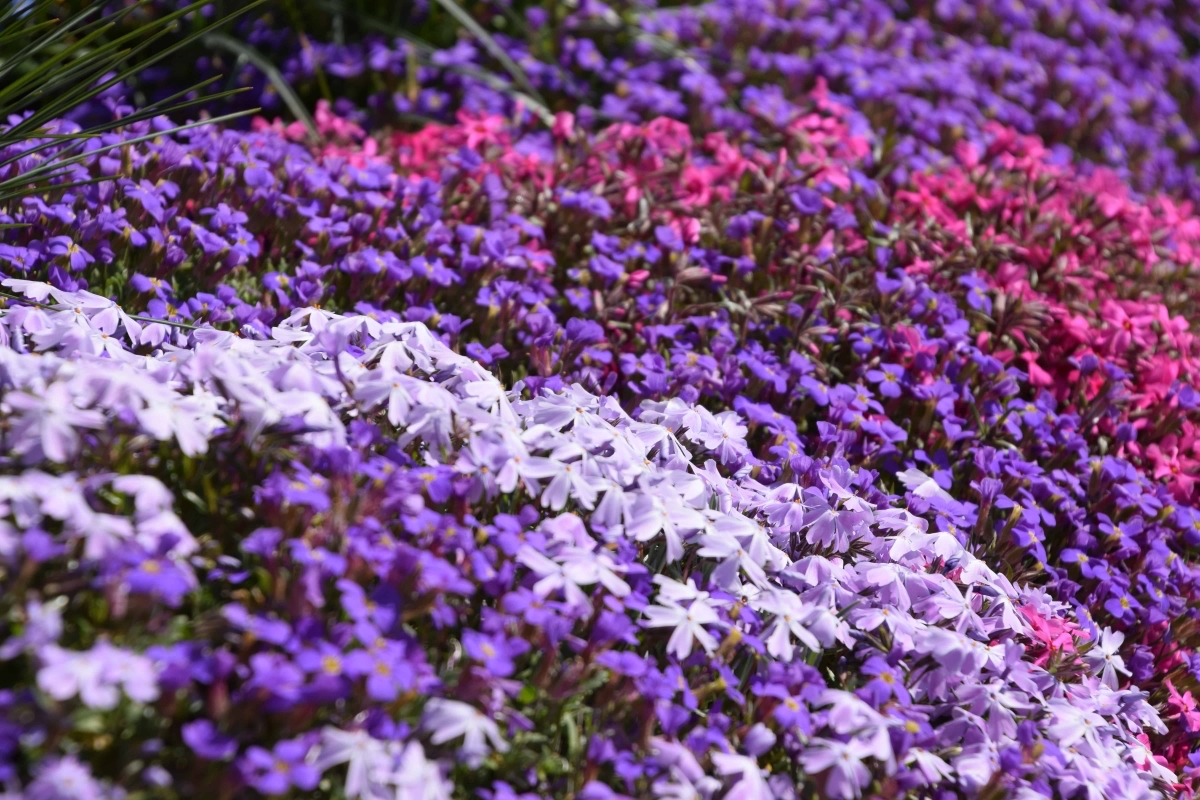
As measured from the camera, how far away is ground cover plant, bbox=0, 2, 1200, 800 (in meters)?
1.93

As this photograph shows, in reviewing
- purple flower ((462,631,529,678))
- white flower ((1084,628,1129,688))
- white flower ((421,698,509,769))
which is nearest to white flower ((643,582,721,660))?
purple flower ((462,631,529,678))

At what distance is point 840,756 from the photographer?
2188mm

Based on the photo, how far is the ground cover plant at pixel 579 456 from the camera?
75.9 inches

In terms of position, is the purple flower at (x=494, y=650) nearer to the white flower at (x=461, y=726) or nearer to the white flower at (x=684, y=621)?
the white flower at (x=461, y=726)

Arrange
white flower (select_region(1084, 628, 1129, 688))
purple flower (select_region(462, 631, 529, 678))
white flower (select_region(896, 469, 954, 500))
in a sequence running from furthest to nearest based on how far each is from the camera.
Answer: white flower (select_region(896, 469, 954, 500)) < white flower (select_region(1084, 628, 1129, 688)) < purple flower (select_region(462, 631, 529, 678))

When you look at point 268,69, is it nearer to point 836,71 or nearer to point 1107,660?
point 836,71

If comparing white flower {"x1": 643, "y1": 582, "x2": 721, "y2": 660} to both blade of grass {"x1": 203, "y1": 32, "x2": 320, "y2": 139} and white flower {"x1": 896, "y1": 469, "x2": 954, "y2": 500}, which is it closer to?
white flower {"x1": 896, "y1": 469, "x2": 954, "y2": 500}

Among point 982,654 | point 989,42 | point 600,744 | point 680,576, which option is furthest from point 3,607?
point 989,42

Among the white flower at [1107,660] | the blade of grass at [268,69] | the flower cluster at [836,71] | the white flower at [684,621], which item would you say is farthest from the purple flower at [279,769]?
the flower cluster at [836,71]

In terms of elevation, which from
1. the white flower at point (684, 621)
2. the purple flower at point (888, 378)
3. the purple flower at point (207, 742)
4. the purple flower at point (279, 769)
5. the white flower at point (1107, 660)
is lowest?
the white flower at point (1107, 660)

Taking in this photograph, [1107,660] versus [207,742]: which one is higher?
[207,742]

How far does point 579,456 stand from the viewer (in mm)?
2590

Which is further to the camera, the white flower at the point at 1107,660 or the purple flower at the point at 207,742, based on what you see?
the white flower at the point at 1107,660

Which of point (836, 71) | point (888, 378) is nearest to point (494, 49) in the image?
point (836, 71)
